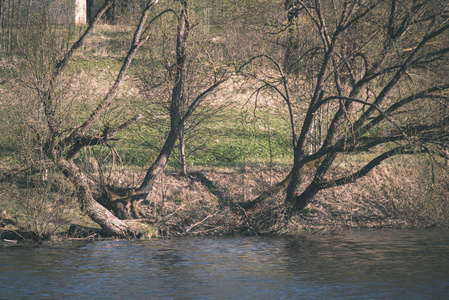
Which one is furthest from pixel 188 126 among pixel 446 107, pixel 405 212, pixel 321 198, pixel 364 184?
pixel 446 107

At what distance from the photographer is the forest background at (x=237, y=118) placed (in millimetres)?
18484

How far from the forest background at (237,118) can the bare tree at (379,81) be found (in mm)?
72

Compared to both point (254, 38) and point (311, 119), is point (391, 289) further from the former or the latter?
point (254, 38)

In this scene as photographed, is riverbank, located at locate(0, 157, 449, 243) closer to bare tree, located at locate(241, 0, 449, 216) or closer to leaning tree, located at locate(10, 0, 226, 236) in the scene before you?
leaning tree, located at locate(10, 0, 226, 236)

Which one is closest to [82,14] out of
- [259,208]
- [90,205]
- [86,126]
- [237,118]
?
[237,118]

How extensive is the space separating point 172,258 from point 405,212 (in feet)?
33.9

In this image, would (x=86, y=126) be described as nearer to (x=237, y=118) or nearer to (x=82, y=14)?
(x=237, y=118)

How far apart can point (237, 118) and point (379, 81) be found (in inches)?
220

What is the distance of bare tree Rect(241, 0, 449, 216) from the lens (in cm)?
1850

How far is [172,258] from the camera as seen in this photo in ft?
54.6

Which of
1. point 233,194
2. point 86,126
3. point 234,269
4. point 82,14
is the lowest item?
point 234,269

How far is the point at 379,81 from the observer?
22.5 m

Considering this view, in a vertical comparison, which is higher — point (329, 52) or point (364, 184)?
point (329, 52)

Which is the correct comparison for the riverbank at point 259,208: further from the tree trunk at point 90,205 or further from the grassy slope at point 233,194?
the tree trunk at point 90,205
